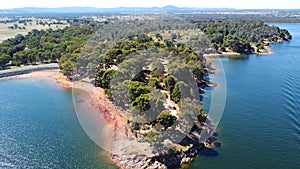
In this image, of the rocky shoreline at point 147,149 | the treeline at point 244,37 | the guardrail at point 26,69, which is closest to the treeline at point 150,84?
the rocky shoreline at point 147,149

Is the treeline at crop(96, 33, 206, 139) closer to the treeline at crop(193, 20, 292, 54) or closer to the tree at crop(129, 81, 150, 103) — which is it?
the tree at crop(129, 81, 150, 103)

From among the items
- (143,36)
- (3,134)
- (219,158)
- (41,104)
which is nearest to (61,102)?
(41,104)

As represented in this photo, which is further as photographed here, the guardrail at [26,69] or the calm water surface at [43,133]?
the guardrail at [26,69]

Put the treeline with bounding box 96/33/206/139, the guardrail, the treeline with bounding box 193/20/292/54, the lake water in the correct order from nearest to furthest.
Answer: the lake water
the treeline with bounding box 96/33/206/139
the guardrail
the treeline with bounding box 193/20/292/54

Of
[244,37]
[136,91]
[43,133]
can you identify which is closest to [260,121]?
[136,91]

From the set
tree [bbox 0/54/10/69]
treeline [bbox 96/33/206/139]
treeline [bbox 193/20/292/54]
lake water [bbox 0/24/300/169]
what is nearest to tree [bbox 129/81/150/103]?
treeline [bbox 96/33/206/139]

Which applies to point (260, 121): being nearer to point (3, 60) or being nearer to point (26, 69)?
point (26, 69)

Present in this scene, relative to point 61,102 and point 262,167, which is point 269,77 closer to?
point 262,167

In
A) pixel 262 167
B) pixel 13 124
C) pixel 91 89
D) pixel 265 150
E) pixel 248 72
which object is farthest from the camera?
pixel 248 72

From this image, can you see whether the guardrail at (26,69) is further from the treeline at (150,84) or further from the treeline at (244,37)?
the treeline at (244,37)
